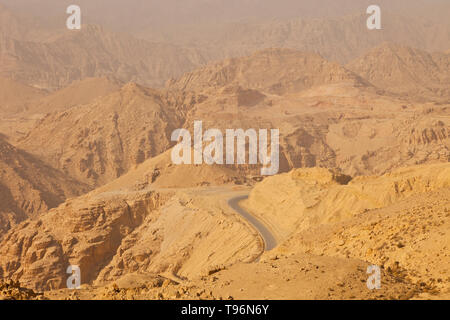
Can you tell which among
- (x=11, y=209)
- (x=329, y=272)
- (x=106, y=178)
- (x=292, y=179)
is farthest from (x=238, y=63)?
(x=329, y=272)

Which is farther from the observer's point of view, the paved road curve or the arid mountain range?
the paved road curve

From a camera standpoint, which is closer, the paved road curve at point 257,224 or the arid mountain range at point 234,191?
the arid mountain range at point 234,191

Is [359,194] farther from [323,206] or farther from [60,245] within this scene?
[60,245]

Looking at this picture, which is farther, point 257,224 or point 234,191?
point 234,191
